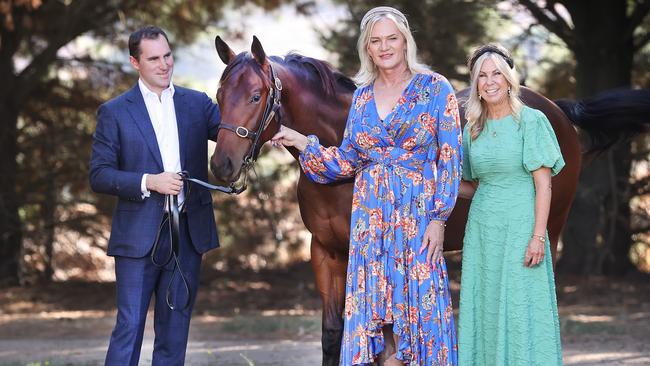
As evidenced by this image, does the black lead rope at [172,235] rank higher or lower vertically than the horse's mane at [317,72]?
lower

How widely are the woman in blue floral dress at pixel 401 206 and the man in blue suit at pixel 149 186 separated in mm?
839

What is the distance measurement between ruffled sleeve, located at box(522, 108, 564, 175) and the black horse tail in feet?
7.11

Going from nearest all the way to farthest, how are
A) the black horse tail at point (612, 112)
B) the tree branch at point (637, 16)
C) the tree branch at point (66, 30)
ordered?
the black horse tail at point (612, 112) → the tree branch at point (637, 16) → the tree branch at point (66, 30)

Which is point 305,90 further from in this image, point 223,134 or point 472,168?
point 472,168

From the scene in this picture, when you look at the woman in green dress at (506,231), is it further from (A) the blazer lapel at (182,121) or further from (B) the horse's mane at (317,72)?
(A) the blazer lapel at (182,121)

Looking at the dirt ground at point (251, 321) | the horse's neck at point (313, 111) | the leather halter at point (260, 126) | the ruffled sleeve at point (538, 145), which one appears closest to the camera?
the ruffled sleeve at point (538, 145)

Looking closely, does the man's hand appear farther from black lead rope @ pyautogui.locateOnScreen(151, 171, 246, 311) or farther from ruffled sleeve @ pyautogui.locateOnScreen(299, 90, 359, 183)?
ruffled sleeve @ pyautogui.locateOnScreen(299, 90, 359, 183)

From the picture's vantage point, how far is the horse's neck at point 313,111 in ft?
13.8

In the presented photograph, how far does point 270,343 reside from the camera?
24.1 ft

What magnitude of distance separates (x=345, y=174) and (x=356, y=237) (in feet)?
1.07

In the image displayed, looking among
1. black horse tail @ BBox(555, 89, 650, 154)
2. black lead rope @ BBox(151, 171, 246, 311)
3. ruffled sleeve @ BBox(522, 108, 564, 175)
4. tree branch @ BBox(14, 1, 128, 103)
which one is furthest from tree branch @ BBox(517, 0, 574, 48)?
black lead rope @ BBox(151, 171, 246, 311)

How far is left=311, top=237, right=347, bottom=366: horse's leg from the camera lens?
4.41 metres

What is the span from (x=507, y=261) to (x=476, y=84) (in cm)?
79

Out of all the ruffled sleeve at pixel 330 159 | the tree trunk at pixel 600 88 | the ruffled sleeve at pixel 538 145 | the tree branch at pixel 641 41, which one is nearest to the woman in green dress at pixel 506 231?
the ruffled sleeve at pixel 538 145
